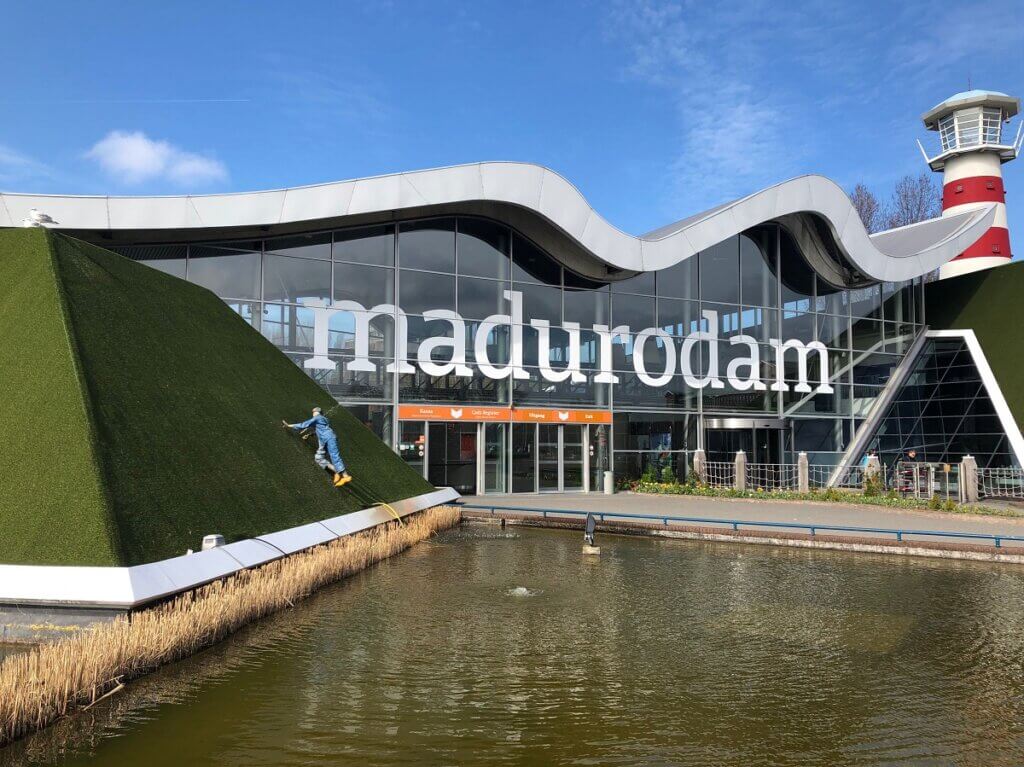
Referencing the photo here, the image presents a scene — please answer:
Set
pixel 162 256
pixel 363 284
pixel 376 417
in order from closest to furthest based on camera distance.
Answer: pixel 162 256 < pixel 376 417 < pixel 363 284

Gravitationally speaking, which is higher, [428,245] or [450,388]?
[428,245]

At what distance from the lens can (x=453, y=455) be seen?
80.7 ft

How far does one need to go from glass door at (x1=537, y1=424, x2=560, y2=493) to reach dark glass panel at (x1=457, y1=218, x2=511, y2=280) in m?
5.25

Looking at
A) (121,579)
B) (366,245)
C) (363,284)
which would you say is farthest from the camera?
(366,245)

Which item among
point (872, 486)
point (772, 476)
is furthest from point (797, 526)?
point (772, 476)

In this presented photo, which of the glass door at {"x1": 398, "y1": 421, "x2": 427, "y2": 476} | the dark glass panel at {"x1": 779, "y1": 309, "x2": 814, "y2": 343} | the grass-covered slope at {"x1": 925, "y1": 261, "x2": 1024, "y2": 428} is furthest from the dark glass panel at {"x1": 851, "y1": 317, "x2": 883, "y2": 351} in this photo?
the glass door at {"x1": 398, "y1": 421, "x2": 427, "y2": 476}

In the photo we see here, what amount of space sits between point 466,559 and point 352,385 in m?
10.7

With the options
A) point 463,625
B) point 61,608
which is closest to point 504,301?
point 463,625

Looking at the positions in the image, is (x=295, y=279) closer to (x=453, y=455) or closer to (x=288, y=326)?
(x=288, y=326)

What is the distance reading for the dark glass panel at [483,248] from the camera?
25.5 meters

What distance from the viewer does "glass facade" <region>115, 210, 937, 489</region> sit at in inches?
906

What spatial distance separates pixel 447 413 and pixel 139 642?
56.5 feet

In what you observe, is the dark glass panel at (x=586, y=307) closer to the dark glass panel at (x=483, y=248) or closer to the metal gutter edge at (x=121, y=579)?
the dark glass panel at (x=483, y=248)

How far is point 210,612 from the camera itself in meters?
8.30
